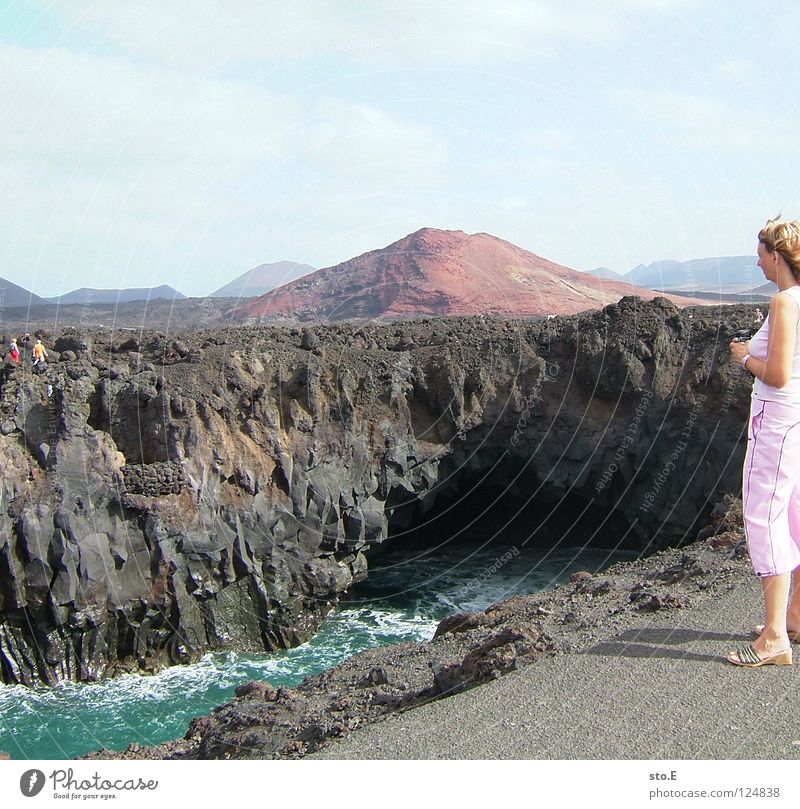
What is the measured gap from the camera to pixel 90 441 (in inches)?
835

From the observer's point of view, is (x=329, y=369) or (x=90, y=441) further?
(x=329, y=369)

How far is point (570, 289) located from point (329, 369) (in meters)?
18.7

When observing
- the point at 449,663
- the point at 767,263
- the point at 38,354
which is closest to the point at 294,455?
the point at 38,354

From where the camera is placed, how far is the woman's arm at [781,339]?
5949mm

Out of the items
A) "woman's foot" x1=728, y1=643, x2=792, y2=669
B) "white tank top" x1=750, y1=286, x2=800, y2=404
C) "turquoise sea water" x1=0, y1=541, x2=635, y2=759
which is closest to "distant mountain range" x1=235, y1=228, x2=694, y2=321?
"turquoise sea water" x1=0, y1=541, x2=635, y2=759

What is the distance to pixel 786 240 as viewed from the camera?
604 cm

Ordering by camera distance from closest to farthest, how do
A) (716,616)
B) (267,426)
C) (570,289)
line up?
(716,616)
(267,426)
(570,289)

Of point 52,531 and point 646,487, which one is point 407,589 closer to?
point 646,487

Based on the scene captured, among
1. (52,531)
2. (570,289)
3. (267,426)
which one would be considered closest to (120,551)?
(52,531)

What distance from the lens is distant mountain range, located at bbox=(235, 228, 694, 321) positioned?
116 ft

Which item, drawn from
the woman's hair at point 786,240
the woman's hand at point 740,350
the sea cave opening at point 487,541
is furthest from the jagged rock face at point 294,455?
the woman's hair at point 786,240

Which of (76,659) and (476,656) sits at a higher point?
(476,656)

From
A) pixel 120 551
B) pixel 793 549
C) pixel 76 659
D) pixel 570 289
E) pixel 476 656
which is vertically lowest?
pixel 76 659

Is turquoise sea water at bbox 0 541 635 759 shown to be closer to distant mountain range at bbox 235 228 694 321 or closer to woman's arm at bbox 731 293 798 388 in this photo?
distant mountain range at bbox 235 228 694 321
